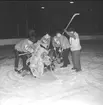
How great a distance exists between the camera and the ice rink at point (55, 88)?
451 cm

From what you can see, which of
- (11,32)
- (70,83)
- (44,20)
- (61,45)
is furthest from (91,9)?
(70,83)

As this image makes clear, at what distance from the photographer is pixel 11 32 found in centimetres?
2530

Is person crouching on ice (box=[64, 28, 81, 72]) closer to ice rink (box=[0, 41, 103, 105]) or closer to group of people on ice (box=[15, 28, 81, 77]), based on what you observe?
Result: group of people on ice (box=[15, 28, 81, 77])

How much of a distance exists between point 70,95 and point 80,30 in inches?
977

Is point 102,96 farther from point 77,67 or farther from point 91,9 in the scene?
point 91,9

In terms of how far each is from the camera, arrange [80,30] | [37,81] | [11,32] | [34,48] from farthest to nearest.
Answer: [80,30], [11,32], [34,48], [37,81]

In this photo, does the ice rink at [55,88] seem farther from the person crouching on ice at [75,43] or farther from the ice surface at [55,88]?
the person crouching on ice at [75,43]

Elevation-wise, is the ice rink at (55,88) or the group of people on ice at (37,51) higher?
the group of people on ice at (37,51)

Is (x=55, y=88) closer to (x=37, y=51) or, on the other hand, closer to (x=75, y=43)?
(x=37, y=51)

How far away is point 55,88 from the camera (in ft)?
17.6

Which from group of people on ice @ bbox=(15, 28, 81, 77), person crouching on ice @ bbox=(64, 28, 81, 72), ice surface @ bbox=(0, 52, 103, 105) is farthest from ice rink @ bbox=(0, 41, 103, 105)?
person crouching on ice @ bbox=(64, 28, 81, 72)

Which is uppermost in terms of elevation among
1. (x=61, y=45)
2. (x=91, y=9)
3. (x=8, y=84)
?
(x=91, y=9)

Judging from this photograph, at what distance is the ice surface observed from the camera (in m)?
4.51

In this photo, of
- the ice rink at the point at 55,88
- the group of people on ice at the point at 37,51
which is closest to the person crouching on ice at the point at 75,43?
the group of people on ice at the point at 37,51
